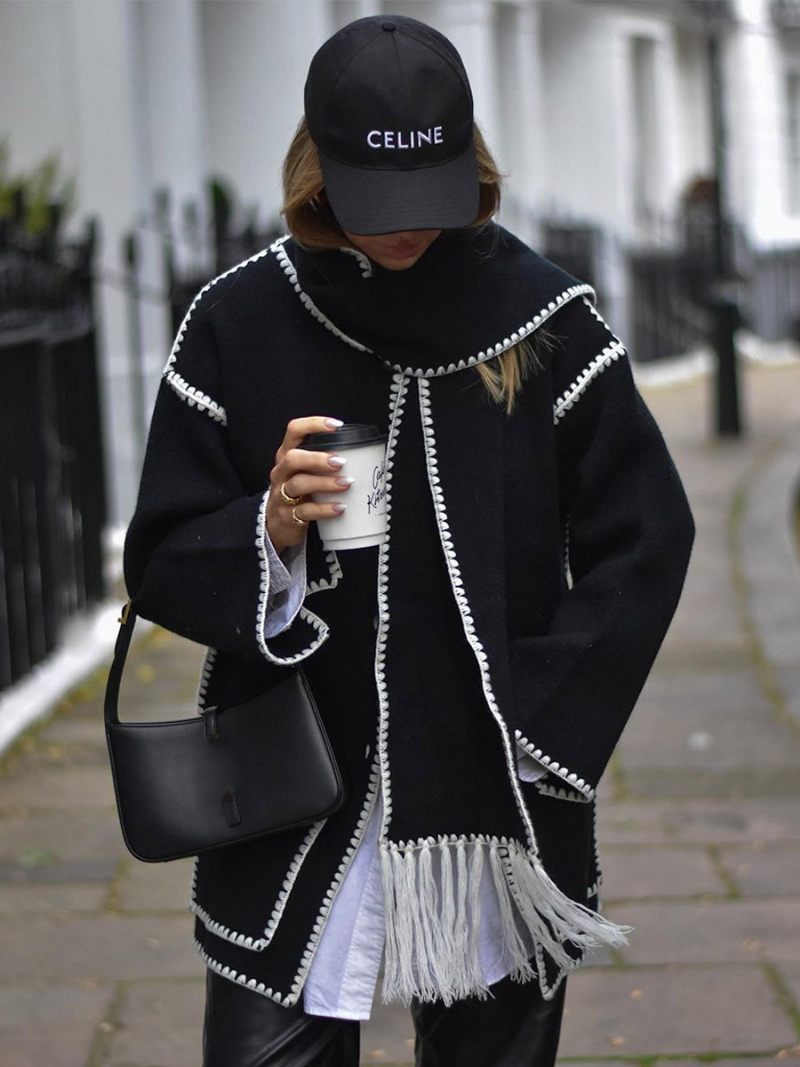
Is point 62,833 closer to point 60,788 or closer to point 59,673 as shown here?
point 60,788

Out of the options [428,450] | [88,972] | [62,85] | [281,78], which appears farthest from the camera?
[281,78]

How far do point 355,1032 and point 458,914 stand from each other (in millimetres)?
263

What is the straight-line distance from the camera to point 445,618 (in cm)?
232

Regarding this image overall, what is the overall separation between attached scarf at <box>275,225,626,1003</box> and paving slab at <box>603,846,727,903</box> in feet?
6.99

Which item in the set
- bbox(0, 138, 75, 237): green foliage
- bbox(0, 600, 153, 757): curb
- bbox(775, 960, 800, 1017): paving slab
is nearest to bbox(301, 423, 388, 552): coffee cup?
bbox(775, 960, 800, 1017): paving slab

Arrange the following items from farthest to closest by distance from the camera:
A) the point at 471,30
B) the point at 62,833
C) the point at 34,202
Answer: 1. the point at 471,30
2. the point at 34,202
3. the point at 62,833

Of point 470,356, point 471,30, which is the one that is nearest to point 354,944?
point 470,356

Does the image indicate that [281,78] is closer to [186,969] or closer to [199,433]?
[186,969]

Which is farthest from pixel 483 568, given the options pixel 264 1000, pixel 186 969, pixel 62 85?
pixel 62 85

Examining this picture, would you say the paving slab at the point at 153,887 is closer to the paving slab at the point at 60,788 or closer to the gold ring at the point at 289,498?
the paving slab at the point at 60,788

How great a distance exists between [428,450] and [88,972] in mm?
2146

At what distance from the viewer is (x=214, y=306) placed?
7.69 ft

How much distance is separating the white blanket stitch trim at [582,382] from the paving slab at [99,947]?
2.08 metres

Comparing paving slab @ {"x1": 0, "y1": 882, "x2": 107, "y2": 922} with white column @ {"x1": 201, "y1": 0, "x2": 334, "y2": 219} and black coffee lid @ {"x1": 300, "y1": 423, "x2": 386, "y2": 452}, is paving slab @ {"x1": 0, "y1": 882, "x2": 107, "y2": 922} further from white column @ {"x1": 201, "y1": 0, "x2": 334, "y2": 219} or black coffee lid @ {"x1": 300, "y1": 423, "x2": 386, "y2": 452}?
white column @ {"x1": 201, "y1": 0, "x2": 334, "y2": 219}
